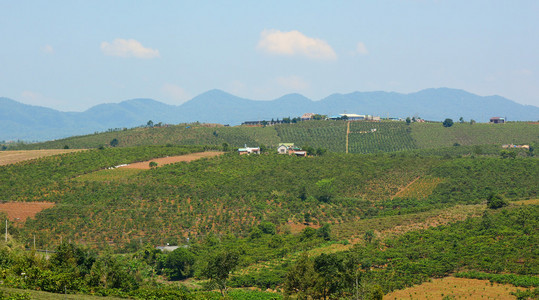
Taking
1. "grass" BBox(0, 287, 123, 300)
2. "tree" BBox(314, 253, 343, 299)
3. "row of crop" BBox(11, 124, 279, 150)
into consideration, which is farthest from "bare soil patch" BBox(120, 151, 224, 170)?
"tree" BBox(314, 253, 343, 299)

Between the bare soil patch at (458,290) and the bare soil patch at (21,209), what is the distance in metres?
51.7

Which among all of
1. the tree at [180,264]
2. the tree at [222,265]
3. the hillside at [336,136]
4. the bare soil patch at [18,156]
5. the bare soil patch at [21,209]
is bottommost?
the tree at [180,264]

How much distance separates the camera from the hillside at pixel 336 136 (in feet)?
491

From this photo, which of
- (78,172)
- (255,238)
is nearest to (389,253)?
(255,238)

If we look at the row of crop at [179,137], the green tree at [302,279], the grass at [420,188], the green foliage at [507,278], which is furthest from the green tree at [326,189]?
the row of crop at [179,137]

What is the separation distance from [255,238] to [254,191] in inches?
800

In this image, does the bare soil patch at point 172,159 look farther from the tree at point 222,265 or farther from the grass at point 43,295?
the grass at point 43,295

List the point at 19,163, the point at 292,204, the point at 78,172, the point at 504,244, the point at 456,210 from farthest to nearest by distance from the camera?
the point at 19,163
the point at 78,172
the point at 292,204
the point at 456,210
the point at 504,244

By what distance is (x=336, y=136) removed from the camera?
161750 millimetres

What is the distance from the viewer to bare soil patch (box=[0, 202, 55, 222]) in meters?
71.8

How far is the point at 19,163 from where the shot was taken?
98.1m

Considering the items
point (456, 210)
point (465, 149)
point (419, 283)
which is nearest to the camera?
point (419, 283)

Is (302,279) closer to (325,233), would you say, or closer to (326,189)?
(325,233)

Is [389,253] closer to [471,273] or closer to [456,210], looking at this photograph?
[471,273]
